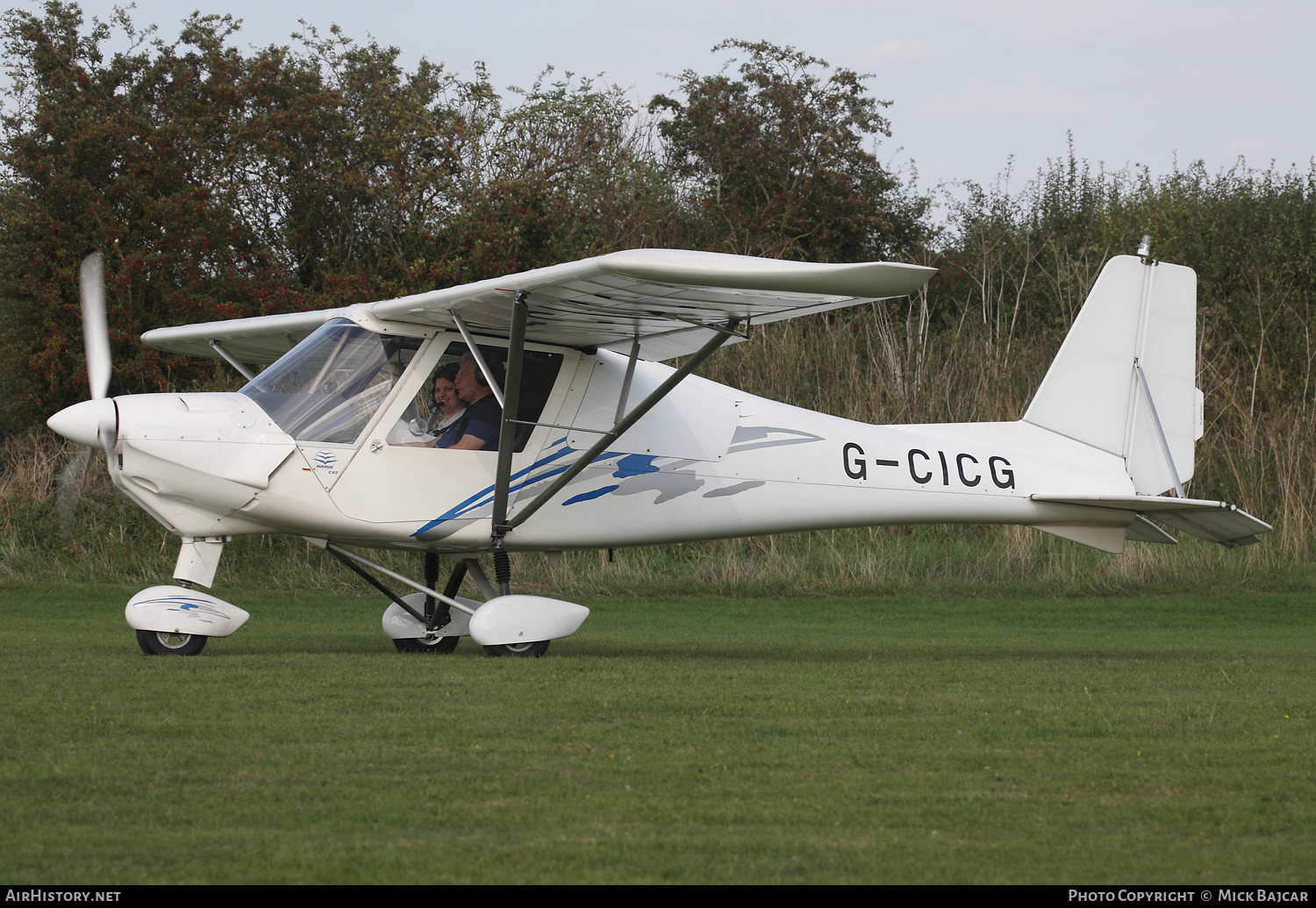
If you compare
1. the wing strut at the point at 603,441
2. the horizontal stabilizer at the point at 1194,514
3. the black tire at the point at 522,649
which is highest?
the wing strut at the point at 603,441

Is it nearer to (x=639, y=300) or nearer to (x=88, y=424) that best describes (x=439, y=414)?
(x=639, y=300)

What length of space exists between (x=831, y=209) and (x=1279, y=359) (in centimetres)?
1102

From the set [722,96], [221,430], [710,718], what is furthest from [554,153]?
[710,718]

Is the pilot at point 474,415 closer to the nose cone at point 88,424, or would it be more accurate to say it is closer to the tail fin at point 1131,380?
the nose cone at point 88,424

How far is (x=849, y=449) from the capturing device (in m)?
9.28

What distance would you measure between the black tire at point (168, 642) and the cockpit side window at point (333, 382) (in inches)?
54.5

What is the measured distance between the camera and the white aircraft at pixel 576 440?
25.2 ft

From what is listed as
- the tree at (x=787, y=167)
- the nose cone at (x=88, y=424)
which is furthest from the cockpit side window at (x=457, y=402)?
the tree at (x=787, y=167)

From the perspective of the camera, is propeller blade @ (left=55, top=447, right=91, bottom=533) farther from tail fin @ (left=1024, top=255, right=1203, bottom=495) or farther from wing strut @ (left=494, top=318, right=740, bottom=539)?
tail fin @ (left=1024, top=255, right=1203, bottom=495)

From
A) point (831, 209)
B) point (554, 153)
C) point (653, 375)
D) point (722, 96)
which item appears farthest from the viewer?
point (722, 96)

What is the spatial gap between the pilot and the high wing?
1.00ft

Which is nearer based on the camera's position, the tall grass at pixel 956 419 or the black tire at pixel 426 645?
the black tire at pixel 426 645

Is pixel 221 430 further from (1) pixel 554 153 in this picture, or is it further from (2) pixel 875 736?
(1) pixel 554 153

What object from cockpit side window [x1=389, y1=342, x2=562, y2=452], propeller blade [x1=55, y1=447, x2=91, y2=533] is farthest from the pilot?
propeller blade [x1=55, y1=447, x2=91, y2=533]
